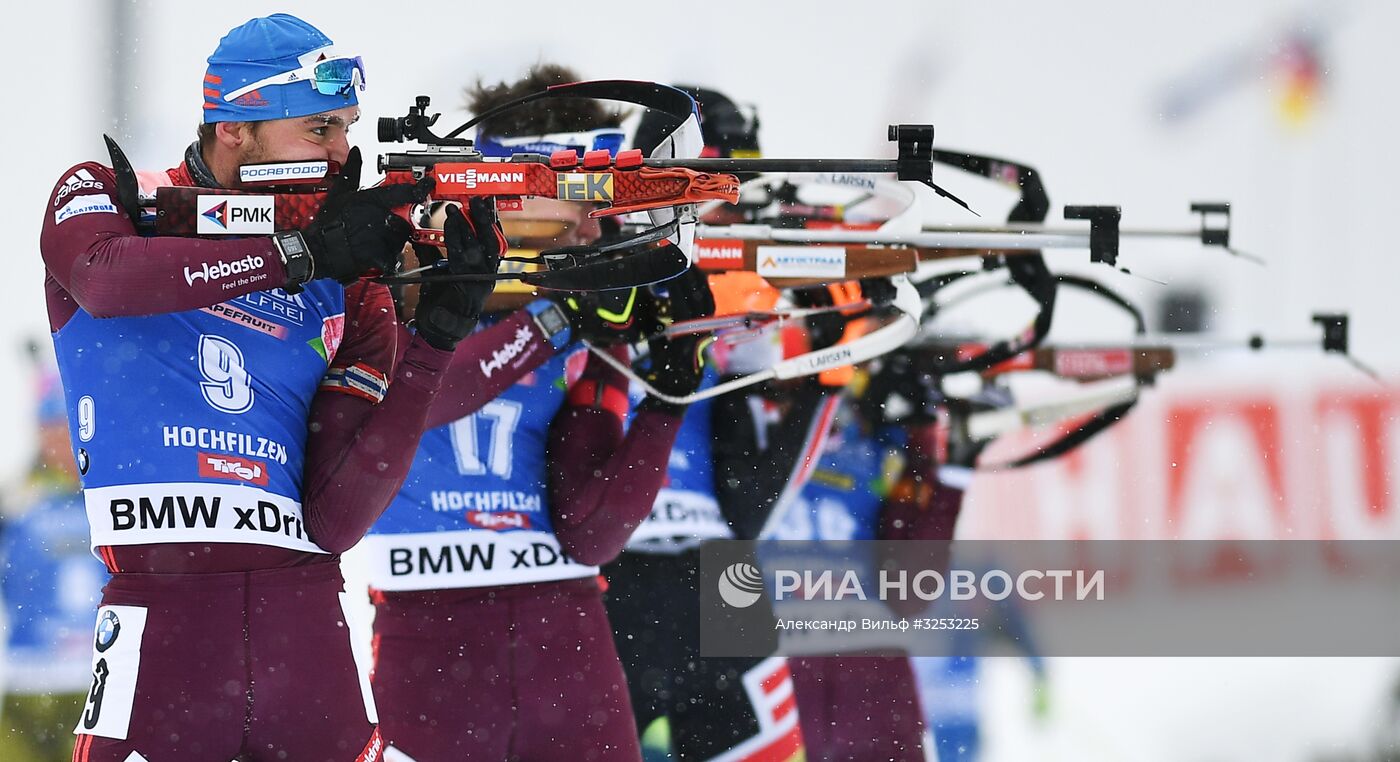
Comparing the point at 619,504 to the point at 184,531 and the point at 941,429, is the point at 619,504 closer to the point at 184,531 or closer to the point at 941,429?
the point at 184,531

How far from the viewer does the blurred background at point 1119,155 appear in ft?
19.7

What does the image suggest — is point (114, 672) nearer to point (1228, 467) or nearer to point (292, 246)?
point (292, 246)

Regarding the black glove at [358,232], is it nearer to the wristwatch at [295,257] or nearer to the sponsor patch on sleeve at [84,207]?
the wristwatch at [295,257]

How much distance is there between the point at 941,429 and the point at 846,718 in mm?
990

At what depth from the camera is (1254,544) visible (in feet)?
25.1

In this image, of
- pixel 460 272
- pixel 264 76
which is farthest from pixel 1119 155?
pixel 264 76

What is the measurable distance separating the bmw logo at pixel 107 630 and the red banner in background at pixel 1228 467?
19.0 feet

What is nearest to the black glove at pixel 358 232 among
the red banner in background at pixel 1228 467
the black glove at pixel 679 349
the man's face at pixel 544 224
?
the man's face at pixel 544 224

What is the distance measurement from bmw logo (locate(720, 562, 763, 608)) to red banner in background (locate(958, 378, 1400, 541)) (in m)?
3.80

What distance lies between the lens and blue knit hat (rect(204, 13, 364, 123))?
2.26m

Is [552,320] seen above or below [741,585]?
above

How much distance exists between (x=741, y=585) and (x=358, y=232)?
194 cm

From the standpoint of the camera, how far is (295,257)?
210 cm

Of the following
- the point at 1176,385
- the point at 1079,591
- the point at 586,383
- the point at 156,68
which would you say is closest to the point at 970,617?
the point at 1079,591
